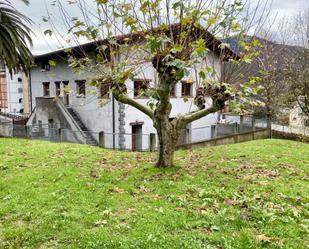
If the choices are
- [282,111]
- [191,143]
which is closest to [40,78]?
[191,143]

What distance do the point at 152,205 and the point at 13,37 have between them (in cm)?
1145

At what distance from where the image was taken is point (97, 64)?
596 cm

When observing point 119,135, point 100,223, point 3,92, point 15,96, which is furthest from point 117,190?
point 3,92

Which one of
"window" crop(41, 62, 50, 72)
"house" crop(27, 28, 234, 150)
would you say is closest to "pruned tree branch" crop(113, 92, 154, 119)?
"house" crop(27, 28, 234, 150)

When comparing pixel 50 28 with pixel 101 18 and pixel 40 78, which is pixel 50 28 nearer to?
pixel 101 18

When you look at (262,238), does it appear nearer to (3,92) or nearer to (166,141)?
(166,141)

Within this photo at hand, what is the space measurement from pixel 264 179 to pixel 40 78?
18920mm

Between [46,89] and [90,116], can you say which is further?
[46,89]

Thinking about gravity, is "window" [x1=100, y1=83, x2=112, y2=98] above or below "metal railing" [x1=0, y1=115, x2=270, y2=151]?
above

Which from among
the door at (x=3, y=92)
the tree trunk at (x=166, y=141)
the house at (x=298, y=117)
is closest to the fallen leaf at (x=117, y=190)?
the tree trunk at (x=166, y=141)

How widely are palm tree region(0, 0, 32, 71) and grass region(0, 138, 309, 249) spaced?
760 centimetres

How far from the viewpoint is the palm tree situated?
1251cm

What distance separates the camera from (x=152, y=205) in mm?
4207

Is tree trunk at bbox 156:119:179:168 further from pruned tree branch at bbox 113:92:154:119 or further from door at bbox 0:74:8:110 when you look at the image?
door at bbox 0:74:8:110
